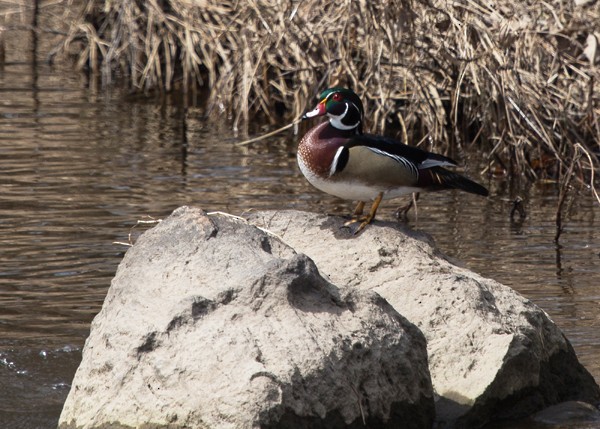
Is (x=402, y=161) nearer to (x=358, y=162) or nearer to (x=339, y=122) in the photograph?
(x=358, y=162)

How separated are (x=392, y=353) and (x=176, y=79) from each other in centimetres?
1012

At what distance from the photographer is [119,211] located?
8.74 metres

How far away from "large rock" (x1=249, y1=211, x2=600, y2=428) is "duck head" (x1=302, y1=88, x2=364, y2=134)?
1.81 ft

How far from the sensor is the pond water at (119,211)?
6.15 m

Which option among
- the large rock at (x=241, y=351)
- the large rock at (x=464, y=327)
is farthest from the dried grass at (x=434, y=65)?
the large rock at (x=241, y=351)

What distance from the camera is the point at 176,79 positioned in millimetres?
14211

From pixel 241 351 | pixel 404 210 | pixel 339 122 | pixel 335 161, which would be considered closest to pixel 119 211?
pixel 404 210

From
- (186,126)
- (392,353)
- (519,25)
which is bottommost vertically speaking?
(186,126)

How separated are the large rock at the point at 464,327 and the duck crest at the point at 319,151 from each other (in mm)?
321

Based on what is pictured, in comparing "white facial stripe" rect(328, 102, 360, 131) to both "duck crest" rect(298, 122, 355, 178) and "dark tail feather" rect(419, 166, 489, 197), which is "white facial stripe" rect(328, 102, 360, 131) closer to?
"duck crest" rect(298, 122, 355, 178)

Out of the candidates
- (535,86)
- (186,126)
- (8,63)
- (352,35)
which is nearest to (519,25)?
(535,86)

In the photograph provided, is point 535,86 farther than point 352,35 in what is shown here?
No

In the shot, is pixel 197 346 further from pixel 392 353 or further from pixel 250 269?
pixel 392 353

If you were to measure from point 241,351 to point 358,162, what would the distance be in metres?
1.69
